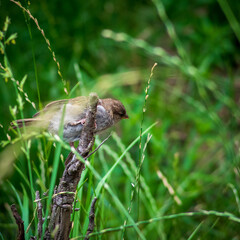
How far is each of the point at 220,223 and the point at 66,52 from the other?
2.56 m

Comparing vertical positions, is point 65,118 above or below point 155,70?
above

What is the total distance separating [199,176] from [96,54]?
81.8 inches

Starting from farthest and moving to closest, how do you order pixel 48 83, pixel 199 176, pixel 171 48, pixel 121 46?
pixel 171 48 < pixel 121 46 < pixel 48 83 < pixel 199 176

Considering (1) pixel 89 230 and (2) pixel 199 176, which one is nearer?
(1) pixel 89 230

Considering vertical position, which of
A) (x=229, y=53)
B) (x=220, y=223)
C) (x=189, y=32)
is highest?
(x=189, y=32)

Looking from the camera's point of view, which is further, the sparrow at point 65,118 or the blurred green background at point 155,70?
the blurred green background at point 155,70

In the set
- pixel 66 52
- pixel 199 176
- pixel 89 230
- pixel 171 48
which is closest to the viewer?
pixel 89 230

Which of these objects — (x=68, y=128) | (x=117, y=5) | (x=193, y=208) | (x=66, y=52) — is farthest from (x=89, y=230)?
(x=117, y=5)

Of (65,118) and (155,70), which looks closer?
(65,118)

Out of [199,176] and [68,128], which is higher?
[68,128]

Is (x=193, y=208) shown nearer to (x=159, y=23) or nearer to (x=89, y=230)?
(x=89, y=230)

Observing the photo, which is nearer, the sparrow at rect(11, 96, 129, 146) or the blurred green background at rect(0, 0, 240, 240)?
the sparrow at rect(11, 96, 129, 146)

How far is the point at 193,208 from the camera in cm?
345

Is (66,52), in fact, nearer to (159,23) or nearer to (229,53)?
(159,23)
